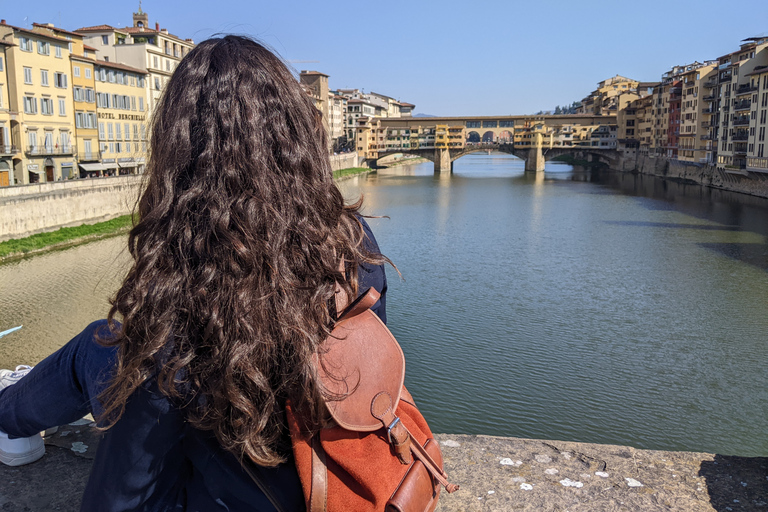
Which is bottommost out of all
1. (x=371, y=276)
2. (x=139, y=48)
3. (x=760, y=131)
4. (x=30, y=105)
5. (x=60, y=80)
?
(x=371, y=276)

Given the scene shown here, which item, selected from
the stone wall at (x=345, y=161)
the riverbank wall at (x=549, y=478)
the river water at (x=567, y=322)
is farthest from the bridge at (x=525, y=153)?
the riverbank wall at (x=549, y=478)

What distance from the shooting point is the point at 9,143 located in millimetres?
18891

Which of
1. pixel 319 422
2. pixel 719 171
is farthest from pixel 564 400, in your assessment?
pixel 719 171

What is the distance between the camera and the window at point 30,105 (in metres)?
19.3

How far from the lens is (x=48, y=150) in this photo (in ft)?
66.7

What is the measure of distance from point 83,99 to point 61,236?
8927 millimetres

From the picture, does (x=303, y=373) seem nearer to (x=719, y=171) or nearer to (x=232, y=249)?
(x=232, y=249)

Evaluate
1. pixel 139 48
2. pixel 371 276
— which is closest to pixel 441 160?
pixel 139 48

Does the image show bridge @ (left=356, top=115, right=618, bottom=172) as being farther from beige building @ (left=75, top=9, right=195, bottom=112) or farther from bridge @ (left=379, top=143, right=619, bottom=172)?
beige building @ (left=75, top=9, right=195, bottom=112)

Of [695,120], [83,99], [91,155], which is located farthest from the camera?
[695,120]

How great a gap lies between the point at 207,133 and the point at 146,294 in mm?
235

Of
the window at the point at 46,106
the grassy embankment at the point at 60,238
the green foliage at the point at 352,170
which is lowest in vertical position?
the grassy embankment at the point at 60,238

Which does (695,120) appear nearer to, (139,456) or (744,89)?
(744,89)

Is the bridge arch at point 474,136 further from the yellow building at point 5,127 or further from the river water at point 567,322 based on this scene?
the river water at point 567,322
